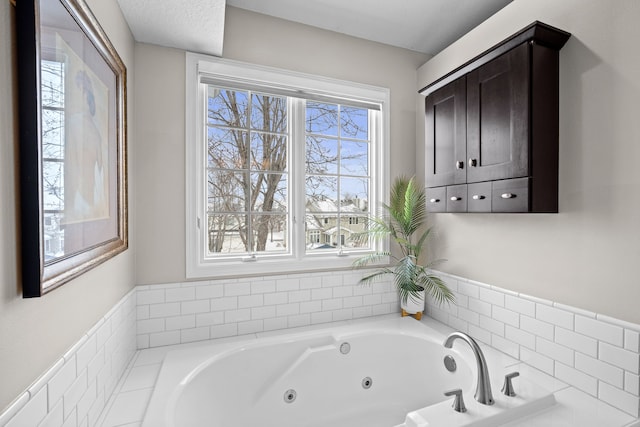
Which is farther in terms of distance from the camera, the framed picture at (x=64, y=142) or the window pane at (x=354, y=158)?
the window pane at (x=354, y=158)

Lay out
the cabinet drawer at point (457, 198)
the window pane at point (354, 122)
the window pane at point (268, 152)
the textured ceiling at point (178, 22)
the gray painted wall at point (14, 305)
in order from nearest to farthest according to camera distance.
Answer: the gray painted wall at point (14, 305) < the textured ceiling at point (178, 22) < the cabinet drawer at point (457, 198) < the window pane at point (268, 152) < the window pane at point (354, 122)

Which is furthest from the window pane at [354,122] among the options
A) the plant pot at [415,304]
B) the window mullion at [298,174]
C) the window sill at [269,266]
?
the plant pot at [415,304]

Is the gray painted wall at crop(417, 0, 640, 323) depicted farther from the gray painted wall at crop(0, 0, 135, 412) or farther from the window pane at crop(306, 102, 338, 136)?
the gray painted wall at crop(0, 0, 135, 412)

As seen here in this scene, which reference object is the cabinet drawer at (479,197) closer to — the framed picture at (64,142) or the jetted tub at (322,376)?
the jetted tub at (322,376)

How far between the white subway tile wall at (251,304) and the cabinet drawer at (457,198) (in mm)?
826

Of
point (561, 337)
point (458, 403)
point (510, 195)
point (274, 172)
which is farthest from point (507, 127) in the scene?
point (274, 172)

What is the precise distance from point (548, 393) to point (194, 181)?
82.8 inches

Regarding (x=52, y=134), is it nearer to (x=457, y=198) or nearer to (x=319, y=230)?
(x=319, y=230)

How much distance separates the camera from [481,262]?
1908 mm

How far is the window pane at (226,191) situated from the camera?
6.72 feet

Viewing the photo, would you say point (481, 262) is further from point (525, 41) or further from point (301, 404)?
point (301, 404)

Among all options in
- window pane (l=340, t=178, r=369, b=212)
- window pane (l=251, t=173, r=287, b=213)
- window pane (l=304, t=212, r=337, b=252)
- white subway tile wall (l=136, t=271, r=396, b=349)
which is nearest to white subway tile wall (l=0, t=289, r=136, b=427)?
white subway tile wall (l=136, t=271, r=396, b=349)

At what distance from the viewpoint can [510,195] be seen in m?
1.47

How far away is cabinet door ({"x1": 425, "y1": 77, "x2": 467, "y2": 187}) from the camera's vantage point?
176 centimetres
